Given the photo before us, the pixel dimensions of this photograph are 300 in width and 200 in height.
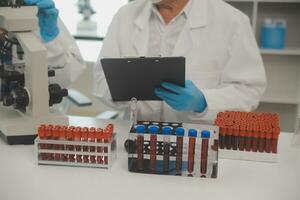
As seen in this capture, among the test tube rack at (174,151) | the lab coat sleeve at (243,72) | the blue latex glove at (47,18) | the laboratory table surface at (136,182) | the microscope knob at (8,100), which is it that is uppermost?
the blue latex glove at (47,18)

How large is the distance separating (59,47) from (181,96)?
600 mm

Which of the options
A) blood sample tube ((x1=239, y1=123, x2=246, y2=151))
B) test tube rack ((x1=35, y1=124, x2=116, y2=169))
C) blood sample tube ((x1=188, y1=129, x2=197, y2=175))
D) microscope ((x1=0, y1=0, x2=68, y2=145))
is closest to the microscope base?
microscope ((x1=0, y1=0, x2=68, y2=145))

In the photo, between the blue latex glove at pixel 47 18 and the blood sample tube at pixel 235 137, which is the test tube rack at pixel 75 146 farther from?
the blue latex glove at pixel 47 18

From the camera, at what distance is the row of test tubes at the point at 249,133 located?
1.31m

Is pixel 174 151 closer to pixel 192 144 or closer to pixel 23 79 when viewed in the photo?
pixel 192 144

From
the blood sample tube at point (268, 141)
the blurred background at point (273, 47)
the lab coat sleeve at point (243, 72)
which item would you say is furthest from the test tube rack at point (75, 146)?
the blurred background at point (273, 47)

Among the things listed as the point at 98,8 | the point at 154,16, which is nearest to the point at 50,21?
the point at 154,16

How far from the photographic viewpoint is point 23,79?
1.45 metres

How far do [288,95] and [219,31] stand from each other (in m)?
1.46

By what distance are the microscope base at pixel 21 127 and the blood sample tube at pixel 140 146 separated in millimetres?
331

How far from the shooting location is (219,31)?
→ 68.9 inches

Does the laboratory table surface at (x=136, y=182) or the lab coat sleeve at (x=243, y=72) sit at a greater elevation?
the lab coat sleeve at (x=243, y=72)

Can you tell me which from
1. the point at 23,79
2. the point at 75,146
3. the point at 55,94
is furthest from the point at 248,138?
the point at 23,79

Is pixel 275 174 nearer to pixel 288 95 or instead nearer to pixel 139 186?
pixel 139 186
